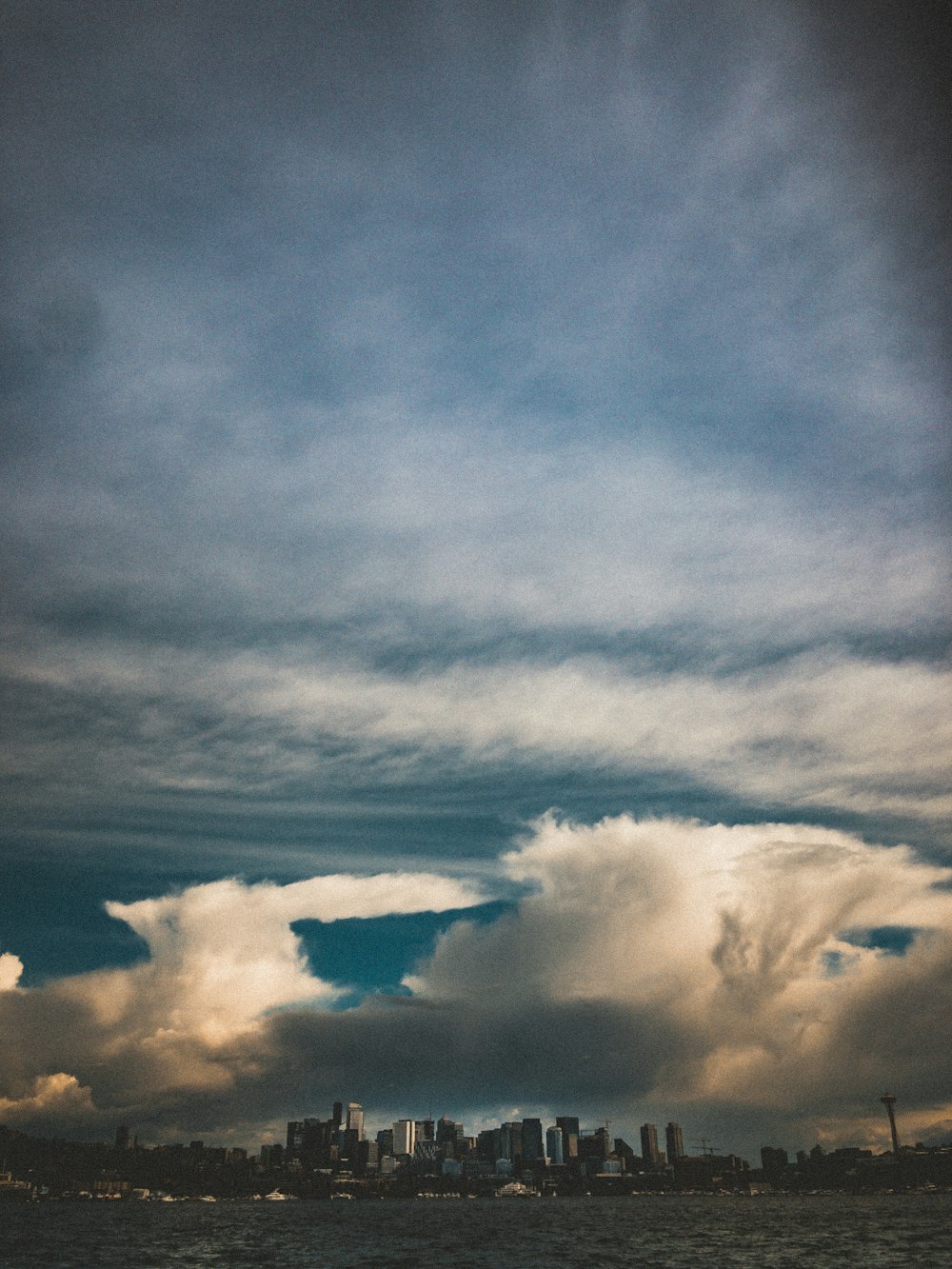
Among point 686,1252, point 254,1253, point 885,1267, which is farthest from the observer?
point 254,1253

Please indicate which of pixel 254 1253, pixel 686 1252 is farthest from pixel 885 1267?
pixel 254 1253

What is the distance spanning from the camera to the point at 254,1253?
14888 centimetres

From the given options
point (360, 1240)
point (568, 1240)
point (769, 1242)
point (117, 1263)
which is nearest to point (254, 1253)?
point (117, 1263)

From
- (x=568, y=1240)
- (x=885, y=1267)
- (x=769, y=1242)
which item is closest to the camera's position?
(x=885, y=1267)

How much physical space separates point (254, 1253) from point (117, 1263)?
29782mm

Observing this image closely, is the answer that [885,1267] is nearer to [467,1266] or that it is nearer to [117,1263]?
[467,1266]

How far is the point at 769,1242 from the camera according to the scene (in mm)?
161000

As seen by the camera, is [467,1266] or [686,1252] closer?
Answer: [467,1266]

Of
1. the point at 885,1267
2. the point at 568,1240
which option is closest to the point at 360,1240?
the point at 568,1240

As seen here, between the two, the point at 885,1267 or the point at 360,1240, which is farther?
the point at 360,1240

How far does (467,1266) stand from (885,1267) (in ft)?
175

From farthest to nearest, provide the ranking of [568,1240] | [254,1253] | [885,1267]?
[568,1240] < [254,1253] < [885,1267]

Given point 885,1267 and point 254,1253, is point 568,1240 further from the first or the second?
point 885,1267

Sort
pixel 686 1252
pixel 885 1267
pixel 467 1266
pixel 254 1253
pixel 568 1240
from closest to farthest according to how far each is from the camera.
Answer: pixel 885 1267 < pixel 467 1266 < pixel 686 1252 < pixel 254 1253 < pixel 568 1240
